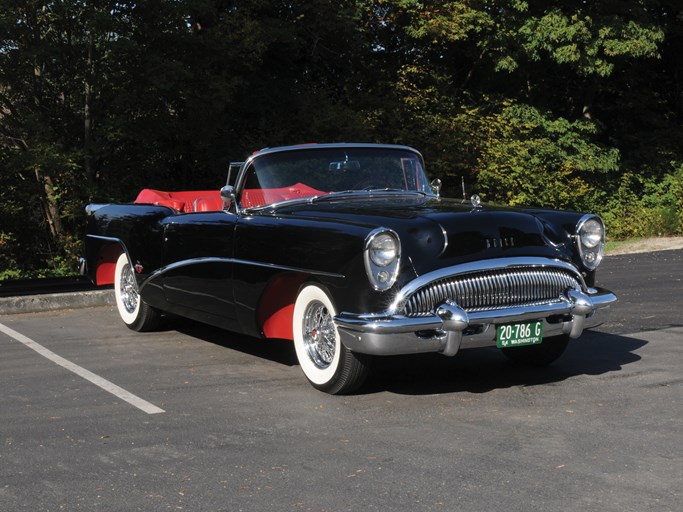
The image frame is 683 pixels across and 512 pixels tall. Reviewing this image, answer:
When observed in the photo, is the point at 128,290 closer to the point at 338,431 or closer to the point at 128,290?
the point at 128,290

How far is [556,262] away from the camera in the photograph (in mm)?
6605

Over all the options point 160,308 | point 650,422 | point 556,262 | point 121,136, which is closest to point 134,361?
point 160,308

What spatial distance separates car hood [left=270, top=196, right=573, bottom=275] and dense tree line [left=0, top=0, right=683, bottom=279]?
1175 centimetres

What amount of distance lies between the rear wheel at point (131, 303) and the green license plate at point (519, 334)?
4.15 m

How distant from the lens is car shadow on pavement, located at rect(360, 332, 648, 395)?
6.80 m

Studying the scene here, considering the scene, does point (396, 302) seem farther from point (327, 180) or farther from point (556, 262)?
point (327, 180)

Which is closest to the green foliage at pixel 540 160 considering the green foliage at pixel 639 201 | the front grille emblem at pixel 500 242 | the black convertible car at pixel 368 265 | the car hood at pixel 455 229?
the green foliage at pixel 639 201

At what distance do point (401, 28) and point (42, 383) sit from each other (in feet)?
74.8

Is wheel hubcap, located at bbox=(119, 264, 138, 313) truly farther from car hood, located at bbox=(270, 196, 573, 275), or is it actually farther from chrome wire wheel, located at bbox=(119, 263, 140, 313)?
car hood, located at bbox=(270, 196, 573, 275)

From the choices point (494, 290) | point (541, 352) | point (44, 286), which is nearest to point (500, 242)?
point (494, 290)

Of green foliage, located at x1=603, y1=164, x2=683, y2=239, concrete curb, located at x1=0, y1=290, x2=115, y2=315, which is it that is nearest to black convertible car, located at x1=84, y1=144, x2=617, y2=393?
concrete curb, located at x1=0, y1=290, x2=115, y2=315

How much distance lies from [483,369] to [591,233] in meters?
1.26

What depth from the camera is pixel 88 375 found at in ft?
24.3

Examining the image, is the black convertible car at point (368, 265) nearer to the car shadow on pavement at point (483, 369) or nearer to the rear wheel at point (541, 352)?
the rear wheel at point (541, 352)
